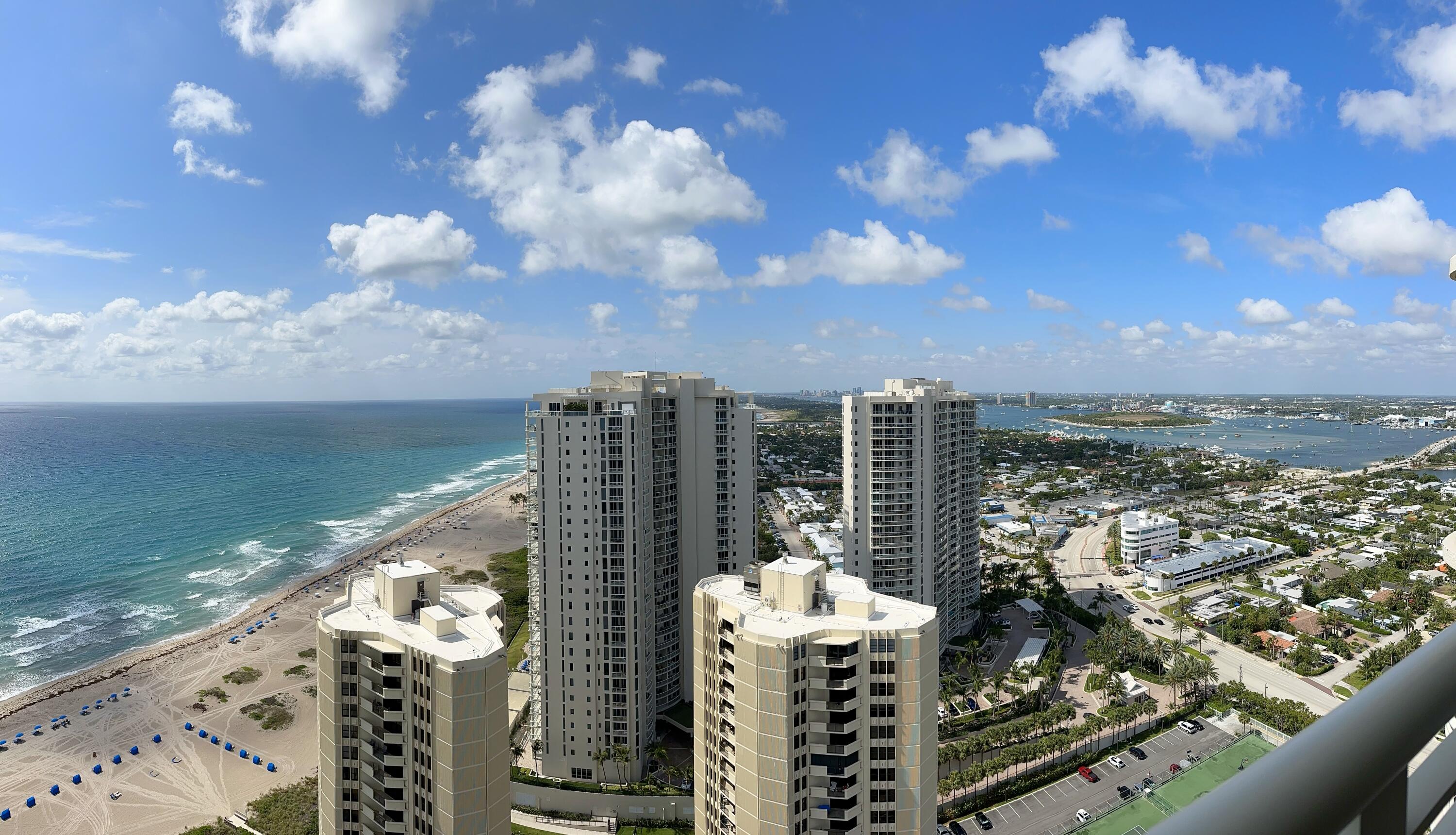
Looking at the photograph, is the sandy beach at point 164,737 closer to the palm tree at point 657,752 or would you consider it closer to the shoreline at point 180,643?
the shoreline at point 180,643

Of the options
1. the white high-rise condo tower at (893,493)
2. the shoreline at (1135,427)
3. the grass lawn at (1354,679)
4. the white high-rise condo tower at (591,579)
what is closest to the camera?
the white high-rise condo tower at (591,579)

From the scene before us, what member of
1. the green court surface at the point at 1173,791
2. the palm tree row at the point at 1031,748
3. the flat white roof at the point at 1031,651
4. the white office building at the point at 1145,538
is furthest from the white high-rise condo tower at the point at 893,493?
the white office building at the point at 1145,538

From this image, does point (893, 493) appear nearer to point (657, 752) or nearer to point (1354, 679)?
point (657, 752)

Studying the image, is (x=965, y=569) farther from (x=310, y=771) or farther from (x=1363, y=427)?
(x=1363, y=427)

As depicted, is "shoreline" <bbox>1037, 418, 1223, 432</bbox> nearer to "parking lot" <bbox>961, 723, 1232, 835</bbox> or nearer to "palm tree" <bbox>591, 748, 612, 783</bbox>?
"parking lot" <bbox>961, 723, 1232, 835</bbox>

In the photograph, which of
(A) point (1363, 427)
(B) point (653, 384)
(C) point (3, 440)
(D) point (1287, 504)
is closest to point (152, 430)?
(C) point (3, 440)

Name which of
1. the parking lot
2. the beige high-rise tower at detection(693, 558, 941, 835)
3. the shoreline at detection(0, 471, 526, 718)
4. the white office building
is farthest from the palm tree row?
the shoreline at detection(0, 471, 526, 718)

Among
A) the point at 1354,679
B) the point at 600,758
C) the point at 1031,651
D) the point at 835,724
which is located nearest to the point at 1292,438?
the point at 1354,679
